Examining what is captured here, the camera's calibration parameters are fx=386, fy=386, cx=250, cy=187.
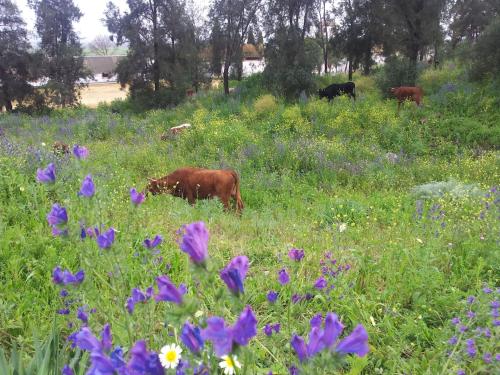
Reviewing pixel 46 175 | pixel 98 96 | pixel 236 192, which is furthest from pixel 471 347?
pixel 98 96

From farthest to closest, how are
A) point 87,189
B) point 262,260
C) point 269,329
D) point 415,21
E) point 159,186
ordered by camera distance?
1. point 415,21
2. point 159,186
3. point 262,260
4. point 269,329
5. point 87,189

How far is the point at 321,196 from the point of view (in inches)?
280

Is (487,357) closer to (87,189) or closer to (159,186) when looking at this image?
(87,189)

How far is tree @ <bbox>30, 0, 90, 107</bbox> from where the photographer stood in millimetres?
22719

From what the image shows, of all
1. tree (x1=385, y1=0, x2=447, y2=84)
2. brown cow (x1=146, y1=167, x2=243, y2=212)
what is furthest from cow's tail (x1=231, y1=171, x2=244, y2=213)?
tree (x1=385, y1=0, x2=447, y2=84)

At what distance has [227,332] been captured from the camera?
0.95 meters

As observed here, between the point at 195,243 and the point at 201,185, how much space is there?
535 cm

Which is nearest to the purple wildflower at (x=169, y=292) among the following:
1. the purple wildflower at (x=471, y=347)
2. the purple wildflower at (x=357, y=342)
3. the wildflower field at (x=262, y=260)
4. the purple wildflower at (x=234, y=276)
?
the wildflower field at (x=262, y=260)

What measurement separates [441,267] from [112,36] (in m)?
22.4

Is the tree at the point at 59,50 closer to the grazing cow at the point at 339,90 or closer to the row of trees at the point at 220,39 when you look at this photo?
the row of trees at the point at 220,39

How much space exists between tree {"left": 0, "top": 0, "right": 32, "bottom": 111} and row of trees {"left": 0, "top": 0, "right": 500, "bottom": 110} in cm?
5

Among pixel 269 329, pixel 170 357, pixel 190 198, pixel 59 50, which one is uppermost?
pixel 59 50

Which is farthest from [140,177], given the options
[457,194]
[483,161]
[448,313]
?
[483,161]

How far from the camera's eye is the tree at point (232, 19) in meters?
18.9
